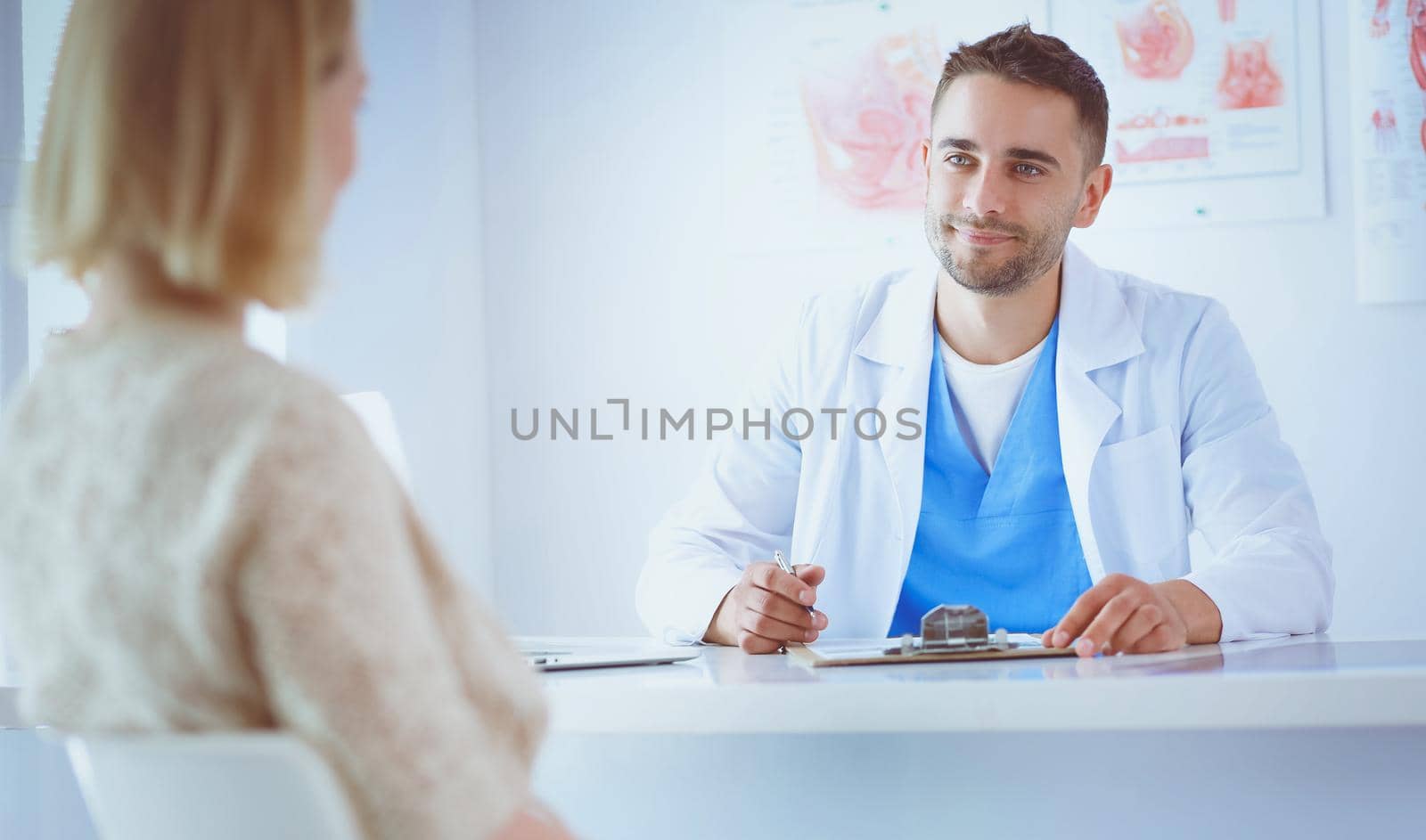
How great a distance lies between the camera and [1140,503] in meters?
1.93

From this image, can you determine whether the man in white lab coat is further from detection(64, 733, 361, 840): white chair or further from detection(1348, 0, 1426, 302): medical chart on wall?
detection(64, 733, 361, 840): white chair

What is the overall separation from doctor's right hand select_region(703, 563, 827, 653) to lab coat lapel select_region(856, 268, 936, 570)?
1.50 feet

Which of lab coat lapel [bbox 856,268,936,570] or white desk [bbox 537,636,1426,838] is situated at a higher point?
lab coat lapel [bbox 856,268,936,570]

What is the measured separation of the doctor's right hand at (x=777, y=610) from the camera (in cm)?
152

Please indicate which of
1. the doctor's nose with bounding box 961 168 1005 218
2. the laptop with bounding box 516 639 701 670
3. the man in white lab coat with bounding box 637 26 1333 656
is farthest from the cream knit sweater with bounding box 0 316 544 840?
the doctor's nose with bounding box 961 168 1005 218

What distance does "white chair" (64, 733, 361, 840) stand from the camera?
21.9 inches

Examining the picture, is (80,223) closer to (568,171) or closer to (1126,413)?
(1126,413)

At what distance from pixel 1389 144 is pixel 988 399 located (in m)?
1.22

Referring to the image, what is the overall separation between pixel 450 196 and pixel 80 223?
8.12 feet

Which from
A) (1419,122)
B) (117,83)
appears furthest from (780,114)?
(117,83)

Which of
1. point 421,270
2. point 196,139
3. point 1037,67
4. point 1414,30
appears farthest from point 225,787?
point 1414,30

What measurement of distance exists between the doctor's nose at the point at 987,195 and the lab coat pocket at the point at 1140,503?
39 centimetres

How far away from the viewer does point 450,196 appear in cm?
304

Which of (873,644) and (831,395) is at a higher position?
(831,395)
